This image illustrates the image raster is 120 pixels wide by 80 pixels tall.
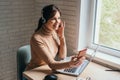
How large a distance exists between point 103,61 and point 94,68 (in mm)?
173

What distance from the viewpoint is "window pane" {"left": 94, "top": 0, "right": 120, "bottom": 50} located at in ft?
6.09

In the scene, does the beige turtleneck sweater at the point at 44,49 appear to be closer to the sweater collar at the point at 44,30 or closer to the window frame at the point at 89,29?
the sweater collar at the point at 44,30

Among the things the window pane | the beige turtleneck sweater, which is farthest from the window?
the beige turtleneck sweater

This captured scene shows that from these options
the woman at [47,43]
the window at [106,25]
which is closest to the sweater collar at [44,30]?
the woman at [47,43]

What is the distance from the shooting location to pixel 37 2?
245 centimetres

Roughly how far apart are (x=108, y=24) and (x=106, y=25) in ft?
0.10

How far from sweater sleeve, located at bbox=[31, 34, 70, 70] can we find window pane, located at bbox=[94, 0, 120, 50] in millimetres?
683

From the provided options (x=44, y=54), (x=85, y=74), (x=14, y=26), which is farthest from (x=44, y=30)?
(x=14, y=26)

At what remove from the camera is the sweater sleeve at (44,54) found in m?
1.52

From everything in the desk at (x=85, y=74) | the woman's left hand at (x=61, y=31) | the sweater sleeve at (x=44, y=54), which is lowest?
the desk at (x=85, y=74)

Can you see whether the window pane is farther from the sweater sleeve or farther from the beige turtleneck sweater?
the sweater sleeve

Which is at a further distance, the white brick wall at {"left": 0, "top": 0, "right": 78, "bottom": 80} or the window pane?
the white brick wall at {"left": 0, "top": 0, "right": 78, "bottom": 80}

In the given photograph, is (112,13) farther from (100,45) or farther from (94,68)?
(94,68)

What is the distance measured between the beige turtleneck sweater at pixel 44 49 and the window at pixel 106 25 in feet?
1.61
